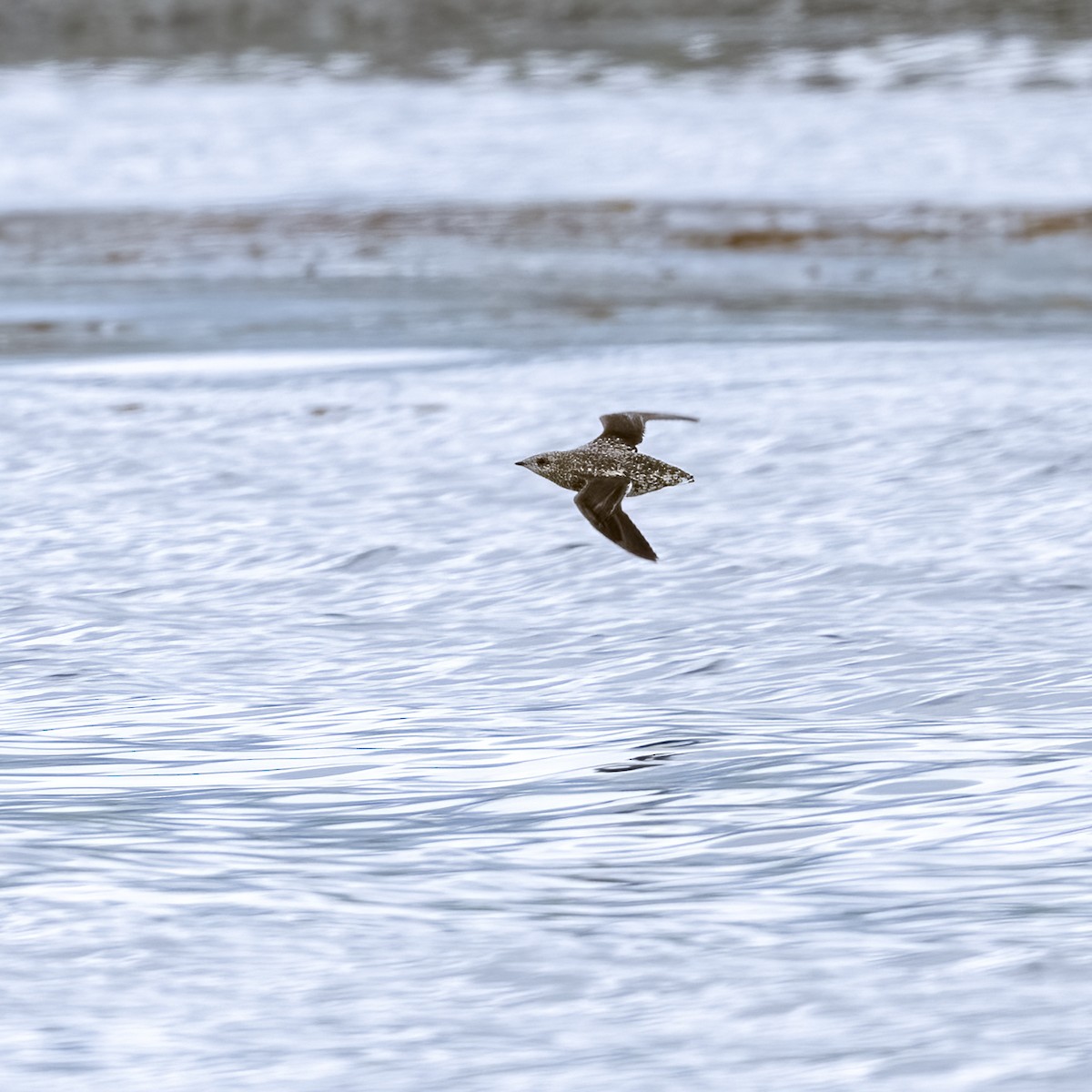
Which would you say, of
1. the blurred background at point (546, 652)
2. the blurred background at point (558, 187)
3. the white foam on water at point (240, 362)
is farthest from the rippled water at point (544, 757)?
the blurred background at point (558, 187)

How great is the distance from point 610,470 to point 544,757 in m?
0.62

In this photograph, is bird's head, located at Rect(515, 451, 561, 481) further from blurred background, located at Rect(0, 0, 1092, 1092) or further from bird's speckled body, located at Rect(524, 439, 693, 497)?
blurred background, located at Rect(0, 0, 1092, 1092)

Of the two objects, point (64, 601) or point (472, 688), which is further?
point (64, 601)

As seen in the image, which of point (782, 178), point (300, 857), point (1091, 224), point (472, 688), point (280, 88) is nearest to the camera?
point (300, 857)

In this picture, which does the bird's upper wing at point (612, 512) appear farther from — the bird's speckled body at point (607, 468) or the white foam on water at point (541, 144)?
the white foam on water at point (541, 144)

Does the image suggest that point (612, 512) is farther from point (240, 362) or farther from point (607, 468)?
point (240, 362)

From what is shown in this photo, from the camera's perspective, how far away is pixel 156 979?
2.20 m

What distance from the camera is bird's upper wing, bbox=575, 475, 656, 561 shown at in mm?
3082

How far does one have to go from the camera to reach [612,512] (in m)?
3.20

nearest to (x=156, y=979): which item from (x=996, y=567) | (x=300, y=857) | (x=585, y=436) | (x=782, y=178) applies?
(x=300, y=857)

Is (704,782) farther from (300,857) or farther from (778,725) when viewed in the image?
(300,857)

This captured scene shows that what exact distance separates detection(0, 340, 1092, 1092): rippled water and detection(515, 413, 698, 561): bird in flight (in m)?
0.22

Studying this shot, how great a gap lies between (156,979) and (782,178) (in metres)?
7.26

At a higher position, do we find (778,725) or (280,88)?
(280,88)
